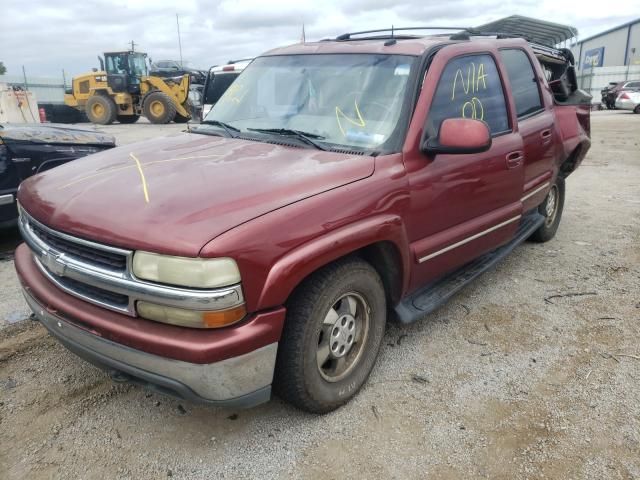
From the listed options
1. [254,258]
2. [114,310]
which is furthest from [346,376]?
[114,310]

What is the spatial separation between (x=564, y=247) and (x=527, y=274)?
951mm

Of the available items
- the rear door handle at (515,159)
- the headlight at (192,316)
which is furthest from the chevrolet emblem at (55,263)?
the rear door handle at (515,159)

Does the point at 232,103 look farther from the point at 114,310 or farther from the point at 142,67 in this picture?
the point at 142,67

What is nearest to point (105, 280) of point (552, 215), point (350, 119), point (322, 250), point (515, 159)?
point (322, 250)

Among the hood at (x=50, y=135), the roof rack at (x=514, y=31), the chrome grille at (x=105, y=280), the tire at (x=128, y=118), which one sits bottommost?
the tire at (x=128, y=118)

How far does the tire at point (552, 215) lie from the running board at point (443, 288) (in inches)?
34.8

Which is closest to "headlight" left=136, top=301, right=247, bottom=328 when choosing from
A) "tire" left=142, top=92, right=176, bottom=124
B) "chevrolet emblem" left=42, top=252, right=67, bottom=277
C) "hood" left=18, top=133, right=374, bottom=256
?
"hood" left=18, top=133, right=374, bottom=256

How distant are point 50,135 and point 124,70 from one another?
1769 cm

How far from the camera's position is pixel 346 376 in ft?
8.69

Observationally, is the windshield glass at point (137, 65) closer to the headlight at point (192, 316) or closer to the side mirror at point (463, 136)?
the side mirror at point (463, 136)

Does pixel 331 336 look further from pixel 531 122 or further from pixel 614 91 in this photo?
pixel 614 91

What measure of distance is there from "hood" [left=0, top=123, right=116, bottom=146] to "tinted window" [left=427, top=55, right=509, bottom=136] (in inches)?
149

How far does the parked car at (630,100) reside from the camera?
23844 millimetres

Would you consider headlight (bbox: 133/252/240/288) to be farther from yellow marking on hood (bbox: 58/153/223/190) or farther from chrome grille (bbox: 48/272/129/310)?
yellow marking on hood (bbox: 58/153/223/190)
